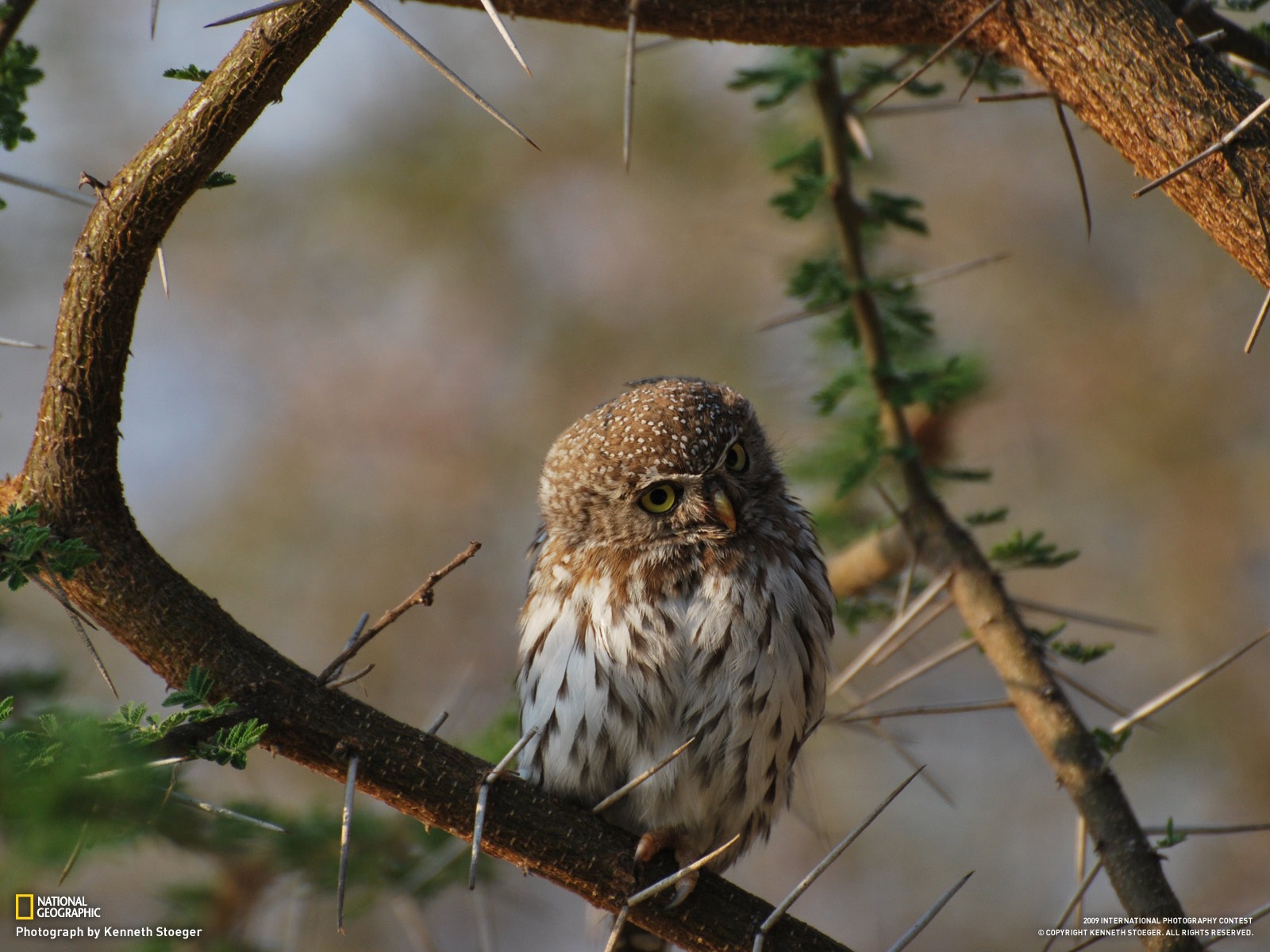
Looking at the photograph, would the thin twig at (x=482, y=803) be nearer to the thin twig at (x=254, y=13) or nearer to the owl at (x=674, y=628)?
the owl at (x=674, y=628)

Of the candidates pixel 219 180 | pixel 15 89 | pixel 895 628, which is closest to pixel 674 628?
pixel 895 628

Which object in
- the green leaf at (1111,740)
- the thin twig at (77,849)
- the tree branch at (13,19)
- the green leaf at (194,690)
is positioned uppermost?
the green leaf at (1111,740)

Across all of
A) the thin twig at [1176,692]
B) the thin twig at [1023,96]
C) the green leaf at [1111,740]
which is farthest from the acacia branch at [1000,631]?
the thin twig at [1023,96]

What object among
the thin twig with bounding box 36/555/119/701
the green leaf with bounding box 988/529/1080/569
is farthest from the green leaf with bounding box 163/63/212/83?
the green leaf with bounding box 988/529/1080/569

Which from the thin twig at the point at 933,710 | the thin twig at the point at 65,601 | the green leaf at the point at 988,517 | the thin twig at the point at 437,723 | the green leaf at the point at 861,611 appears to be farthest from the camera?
the green leaf at the point at 861,611

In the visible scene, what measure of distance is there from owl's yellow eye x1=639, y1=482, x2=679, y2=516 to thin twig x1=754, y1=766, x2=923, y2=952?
1.25 meters

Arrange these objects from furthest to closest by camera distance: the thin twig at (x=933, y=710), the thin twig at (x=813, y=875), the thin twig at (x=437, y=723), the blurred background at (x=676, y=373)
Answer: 1. the blurred background at (x=676, y=373)
2. the thin twig at (x=933, y=710)
3. the thin twig at (x=437, y=723)
4. the thin twig at (x=813, y=875)

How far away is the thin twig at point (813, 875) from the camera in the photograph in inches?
104

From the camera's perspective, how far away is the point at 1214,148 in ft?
7.92

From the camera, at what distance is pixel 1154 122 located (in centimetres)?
259

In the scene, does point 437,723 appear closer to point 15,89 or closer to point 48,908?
point 48,908

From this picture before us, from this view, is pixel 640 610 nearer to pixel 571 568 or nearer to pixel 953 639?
pixel 571 568

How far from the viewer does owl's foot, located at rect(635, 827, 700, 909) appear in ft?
10.1

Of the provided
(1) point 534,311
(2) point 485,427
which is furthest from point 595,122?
(2) point 485,427
